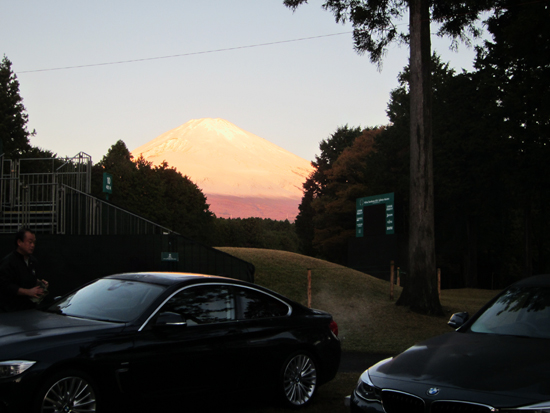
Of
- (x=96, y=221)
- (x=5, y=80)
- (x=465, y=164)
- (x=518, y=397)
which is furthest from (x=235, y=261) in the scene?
(x=5, y=80)

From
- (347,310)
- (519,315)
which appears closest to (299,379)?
(519,315)

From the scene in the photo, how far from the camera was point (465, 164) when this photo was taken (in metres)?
44.6

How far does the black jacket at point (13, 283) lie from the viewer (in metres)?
7.30

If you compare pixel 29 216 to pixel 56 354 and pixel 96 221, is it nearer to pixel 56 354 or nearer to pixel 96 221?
pixel 96 221

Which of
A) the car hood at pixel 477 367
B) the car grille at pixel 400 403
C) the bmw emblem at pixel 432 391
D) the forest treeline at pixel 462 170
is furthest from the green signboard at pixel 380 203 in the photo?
the bmw emblem at pixel 432 391

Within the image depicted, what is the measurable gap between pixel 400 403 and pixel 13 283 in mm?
4833

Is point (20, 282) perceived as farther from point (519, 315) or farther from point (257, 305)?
point (519, 315)

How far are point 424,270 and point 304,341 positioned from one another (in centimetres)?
1255

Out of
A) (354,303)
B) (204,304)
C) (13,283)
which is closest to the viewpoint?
(204,304)

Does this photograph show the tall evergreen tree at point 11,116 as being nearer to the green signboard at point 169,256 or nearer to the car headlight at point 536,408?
the green signboard at point 169,256

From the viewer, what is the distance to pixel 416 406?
4.50 m

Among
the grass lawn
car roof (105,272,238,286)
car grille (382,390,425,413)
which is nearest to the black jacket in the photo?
car roof (105,272,238,286)

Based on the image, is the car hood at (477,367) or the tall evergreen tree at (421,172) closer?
the car hood at (477,367)

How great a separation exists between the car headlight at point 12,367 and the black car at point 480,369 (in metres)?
2.65
